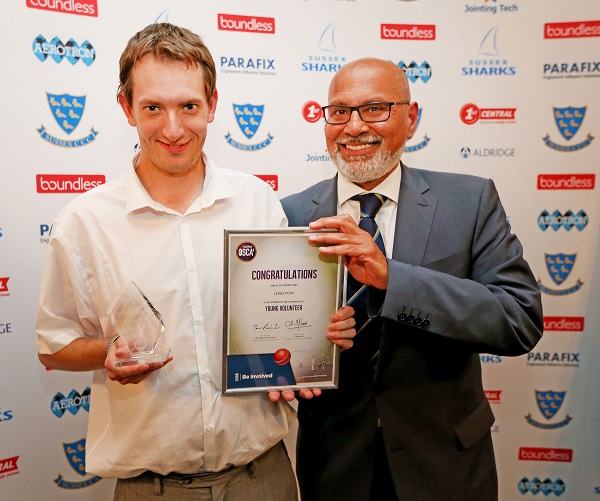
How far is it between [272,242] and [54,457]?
6.95 feet

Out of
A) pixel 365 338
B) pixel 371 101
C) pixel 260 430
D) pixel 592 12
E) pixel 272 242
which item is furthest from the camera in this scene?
pixel 592 12

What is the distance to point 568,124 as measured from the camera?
305 centimetres

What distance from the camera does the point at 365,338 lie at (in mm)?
1841

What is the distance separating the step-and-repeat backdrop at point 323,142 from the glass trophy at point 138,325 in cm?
146

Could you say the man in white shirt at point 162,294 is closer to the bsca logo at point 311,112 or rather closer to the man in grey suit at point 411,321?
the man in grey suit at point 411,321

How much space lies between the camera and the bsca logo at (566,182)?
10.1ft

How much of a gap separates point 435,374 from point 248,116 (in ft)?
5.99

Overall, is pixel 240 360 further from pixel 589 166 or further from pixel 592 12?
pixel 592 12

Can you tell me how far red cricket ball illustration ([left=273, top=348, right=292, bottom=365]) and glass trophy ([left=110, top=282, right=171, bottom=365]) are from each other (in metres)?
0.34

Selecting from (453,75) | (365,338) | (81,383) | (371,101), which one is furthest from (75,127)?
(453,75)

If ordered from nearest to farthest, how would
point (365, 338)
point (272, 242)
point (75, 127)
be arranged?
point (272, 242) → point (365, 338) → point (75, 127)

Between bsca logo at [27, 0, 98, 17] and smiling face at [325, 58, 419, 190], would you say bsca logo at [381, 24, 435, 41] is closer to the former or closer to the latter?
smiling face at [325, 58, 419, 190]

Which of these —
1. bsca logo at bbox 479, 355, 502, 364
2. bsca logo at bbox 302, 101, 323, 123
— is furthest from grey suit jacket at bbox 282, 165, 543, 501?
bsca logo at bbox 479, 355, 502, 364

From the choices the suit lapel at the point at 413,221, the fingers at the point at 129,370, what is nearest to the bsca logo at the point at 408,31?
the suit lapel at the point at 413,221
